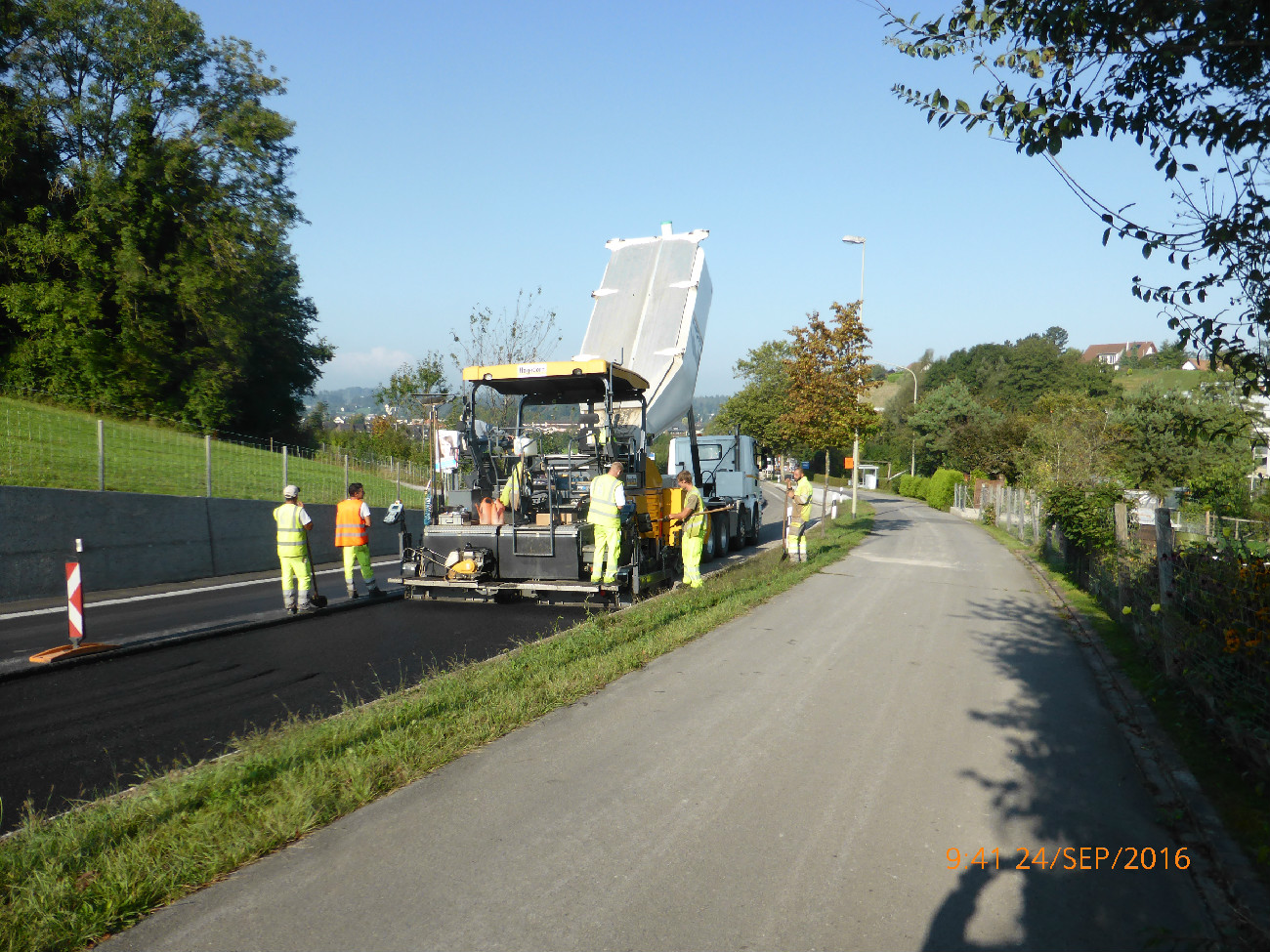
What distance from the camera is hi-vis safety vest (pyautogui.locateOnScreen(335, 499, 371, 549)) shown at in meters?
11.0

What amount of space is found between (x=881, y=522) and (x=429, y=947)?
2963 centimetres

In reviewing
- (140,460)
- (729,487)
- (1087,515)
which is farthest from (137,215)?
(1087,515)

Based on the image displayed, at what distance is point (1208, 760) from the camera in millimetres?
5219

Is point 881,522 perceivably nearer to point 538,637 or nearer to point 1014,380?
point 538,637

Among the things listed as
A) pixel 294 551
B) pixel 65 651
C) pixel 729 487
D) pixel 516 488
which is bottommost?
pixel 65 651

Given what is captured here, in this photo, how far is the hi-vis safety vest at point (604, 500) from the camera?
10375 mm

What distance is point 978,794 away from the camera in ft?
15.6

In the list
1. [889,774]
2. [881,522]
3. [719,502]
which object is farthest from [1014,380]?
[889,774]

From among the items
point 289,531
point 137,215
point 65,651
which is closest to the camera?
point 65,651

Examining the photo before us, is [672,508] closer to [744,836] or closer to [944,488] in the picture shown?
[744,836]

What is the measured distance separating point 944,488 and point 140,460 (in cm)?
4106

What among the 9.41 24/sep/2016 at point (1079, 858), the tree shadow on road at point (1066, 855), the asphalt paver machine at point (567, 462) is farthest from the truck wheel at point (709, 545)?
the 9.41 24/sep/2016 at point (1079, 858)

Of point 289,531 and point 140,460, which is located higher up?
point 140,460

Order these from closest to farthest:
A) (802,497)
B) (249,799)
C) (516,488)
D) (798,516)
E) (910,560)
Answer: (249,799) < (516,488) < (802,497) < (798,516) < (910,560)
